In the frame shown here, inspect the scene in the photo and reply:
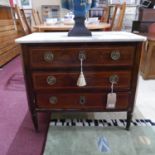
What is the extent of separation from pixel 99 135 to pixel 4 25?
105 inches

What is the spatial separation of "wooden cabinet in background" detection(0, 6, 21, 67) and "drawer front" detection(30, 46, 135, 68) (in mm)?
2146

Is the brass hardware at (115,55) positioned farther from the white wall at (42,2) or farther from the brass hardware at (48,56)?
the white wall at (42,2)

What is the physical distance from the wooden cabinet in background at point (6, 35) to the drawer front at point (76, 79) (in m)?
2.11

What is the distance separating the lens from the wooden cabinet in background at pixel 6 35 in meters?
2.98

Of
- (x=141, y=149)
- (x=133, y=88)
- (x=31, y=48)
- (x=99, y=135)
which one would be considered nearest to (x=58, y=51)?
(x=31, y=48)

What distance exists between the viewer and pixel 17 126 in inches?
58.0

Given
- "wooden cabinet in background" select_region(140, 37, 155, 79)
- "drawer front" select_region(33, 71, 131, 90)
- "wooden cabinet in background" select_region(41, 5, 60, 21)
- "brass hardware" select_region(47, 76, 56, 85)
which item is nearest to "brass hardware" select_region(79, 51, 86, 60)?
"drawer front" select_region(33, 71, 131, 90)

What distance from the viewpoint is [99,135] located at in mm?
1343

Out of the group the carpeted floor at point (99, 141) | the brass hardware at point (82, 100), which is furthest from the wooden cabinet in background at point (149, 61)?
the brass hardware at point (82, 100)

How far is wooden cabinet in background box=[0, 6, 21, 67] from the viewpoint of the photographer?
298 centimetres

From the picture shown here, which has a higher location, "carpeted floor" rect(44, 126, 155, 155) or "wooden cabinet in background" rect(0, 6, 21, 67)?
"wooden cabinet in background" rect(0, 6, 21, 67)

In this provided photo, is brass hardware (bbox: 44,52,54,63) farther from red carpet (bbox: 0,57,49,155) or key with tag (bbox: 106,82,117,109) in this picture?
red carpet (bbox: 0,57,49,155)

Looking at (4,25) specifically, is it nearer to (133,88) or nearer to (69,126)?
(69,126)

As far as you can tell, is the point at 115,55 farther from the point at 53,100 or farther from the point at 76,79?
the point at 53,100
